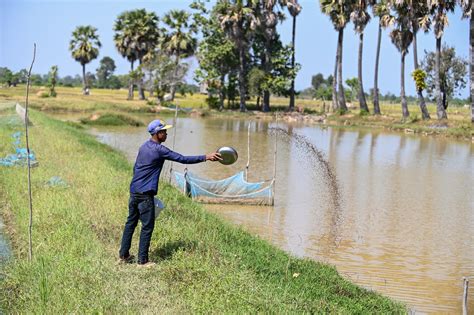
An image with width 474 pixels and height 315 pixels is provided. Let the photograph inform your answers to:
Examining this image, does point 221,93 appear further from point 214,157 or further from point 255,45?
point 214,157

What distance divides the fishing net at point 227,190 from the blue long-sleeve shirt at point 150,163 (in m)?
5.46

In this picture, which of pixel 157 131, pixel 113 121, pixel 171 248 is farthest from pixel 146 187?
pixel 113 121

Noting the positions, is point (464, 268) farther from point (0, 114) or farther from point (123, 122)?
point (123, 122)

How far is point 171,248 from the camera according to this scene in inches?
243

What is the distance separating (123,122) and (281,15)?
69.9 ft

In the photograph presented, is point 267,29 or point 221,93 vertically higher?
point 267,29

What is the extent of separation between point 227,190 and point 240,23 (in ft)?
116

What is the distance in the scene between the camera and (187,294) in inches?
192

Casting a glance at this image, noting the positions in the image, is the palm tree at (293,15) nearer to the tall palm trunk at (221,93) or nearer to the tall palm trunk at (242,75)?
the tall palm trunk at (242,75)

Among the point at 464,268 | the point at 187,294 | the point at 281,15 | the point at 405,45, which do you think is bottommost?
the point at 464,268

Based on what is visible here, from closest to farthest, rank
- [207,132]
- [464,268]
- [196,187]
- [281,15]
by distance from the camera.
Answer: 1. [464,268]
2. [196,187]
3. [207,132]
4. [281,15]

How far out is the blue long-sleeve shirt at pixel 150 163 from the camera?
18.5 feet

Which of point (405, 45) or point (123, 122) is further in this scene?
point (405, 45)

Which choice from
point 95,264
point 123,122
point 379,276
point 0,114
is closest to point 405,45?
point 123,122
